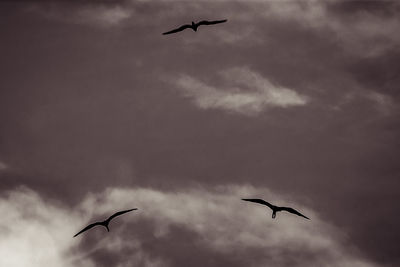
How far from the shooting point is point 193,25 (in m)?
68.3

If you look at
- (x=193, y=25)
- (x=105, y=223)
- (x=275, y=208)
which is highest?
(x=193, y=25)

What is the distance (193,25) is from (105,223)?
29501 millimetres

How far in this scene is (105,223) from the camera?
2625 inches

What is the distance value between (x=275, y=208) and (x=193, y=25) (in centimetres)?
2722

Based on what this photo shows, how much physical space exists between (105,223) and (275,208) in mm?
22982

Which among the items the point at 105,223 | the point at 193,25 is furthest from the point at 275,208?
the point at 193,25

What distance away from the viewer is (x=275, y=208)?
198 ft

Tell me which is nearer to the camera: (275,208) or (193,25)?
(275,208)

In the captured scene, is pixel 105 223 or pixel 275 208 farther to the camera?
pixel 105 223

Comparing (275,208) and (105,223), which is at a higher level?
(275,208)

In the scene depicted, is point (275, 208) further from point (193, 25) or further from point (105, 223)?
point (193, 25)

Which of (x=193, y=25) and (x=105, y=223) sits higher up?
(x=193, y=25)

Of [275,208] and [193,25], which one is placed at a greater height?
[193,25]
